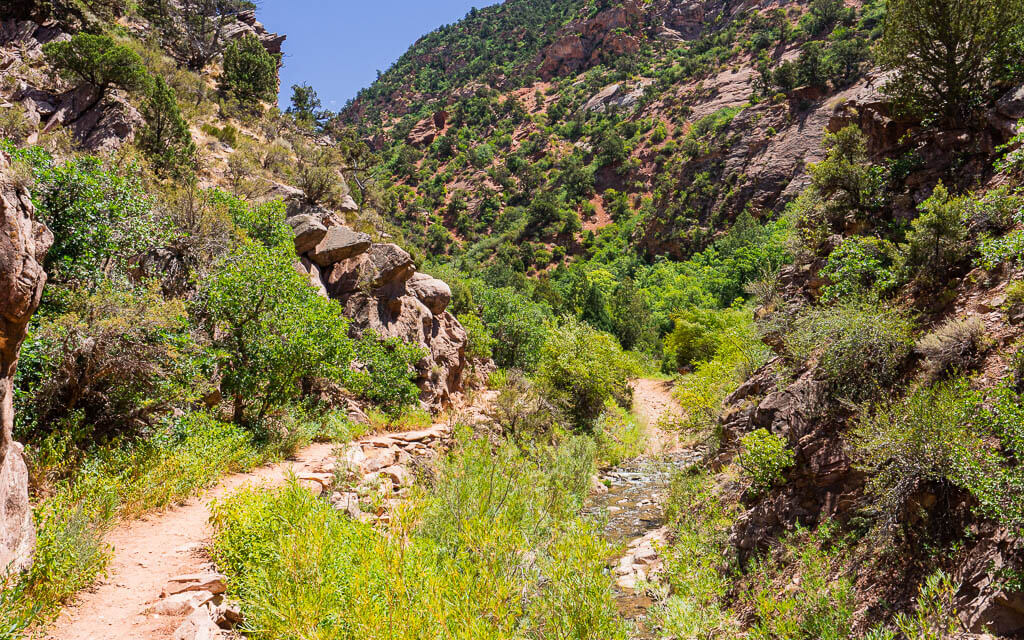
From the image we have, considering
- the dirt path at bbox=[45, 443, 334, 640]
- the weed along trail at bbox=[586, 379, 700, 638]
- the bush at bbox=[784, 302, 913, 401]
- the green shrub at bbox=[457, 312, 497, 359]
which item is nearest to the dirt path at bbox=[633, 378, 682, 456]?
the weed along trail at bbox=[586, 379, 700, 638]

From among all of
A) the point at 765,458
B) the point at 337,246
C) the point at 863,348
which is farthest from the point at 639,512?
the point at 337,246

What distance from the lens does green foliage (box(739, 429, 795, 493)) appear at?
6.76 metres

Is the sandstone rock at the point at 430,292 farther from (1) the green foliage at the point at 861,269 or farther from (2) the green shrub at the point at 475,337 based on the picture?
(1) the green foliage at the point at 861,269

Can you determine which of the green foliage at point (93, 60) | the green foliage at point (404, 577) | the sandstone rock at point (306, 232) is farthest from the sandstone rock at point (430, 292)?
the green foliage at point (404, 577)

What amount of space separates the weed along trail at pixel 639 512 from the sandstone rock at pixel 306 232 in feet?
35.8

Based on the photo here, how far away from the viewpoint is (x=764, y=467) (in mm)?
6953

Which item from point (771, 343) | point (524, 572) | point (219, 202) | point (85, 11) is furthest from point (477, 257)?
point (524, 572)

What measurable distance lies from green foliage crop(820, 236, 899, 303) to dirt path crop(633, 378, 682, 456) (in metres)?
6.83

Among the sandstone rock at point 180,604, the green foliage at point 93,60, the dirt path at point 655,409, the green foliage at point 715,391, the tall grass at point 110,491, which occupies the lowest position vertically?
the dirt path at point 655,409

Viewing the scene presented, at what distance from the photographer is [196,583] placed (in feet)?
13.8

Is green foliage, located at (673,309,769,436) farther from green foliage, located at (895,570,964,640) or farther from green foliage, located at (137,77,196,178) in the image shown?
green foliage, located at (137,77,196,178)

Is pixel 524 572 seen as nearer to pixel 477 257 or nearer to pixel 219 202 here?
pixel 219 202

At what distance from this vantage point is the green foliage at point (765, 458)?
266 inches

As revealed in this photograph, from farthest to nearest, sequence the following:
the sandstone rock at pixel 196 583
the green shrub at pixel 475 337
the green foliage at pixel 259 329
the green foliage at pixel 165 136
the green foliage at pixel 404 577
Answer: the green shrub at pixel 475 337, the green foliage at pixel 165 136, the green foliage at pixel 259 329, the sandstone rock at pixel 196 583, the green foliage at pixel 404 577
